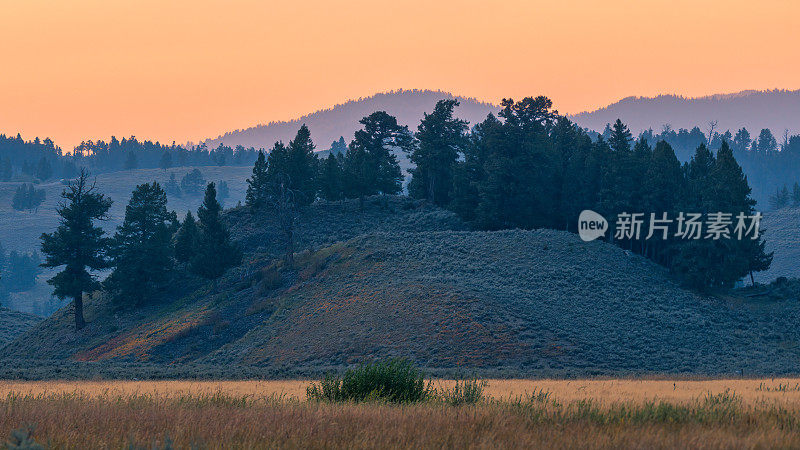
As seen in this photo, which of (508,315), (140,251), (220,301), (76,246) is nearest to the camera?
(508,315)

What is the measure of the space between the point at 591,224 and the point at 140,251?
149 ft

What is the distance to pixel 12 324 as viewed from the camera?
9500 cm

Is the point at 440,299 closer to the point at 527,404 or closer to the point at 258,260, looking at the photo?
the point at 258,260

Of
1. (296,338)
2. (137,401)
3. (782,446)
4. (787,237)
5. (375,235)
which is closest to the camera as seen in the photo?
(782,446)

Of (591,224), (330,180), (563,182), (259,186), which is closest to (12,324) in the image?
(259,186)

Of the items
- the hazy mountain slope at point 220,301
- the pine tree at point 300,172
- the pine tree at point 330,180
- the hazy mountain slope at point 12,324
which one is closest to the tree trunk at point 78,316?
the hazy mountain slope at point 220,301

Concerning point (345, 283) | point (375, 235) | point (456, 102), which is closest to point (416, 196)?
point (456, 102)

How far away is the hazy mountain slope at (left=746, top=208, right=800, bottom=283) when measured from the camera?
125 metres

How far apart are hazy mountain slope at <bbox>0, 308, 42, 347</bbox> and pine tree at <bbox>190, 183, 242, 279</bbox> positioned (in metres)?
33.1

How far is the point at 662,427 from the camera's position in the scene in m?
11.7

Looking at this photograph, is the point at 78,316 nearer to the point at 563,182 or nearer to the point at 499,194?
the point at 499,194

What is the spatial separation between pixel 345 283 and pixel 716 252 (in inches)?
1336

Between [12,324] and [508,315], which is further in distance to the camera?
[12,324]

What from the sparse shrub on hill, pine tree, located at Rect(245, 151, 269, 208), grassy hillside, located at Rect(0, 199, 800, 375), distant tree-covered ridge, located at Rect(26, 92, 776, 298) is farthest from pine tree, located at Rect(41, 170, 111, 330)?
the sparse shrub on hill
